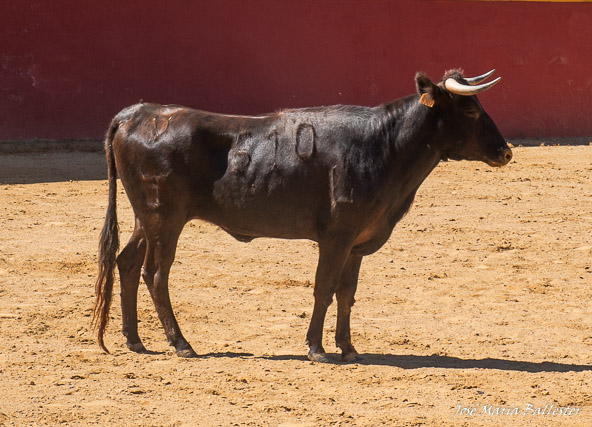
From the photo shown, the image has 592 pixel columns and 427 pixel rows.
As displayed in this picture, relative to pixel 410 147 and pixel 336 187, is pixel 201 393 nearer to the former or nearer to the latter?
pixel 336 187

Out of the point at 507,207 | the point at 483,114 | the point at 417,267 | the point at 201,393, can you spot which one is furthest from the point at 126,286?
the point at 507,207

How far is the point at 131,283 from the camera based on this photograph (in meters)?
6.73

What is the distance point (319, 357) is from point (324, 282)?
0.47 metres

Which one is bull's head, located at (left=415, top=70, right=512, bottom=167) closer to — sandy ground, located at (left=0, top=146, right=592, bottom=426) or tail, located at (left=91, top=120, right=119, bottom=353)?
sandy ground, located at (left=0, top=146, right=592, bottom=426)

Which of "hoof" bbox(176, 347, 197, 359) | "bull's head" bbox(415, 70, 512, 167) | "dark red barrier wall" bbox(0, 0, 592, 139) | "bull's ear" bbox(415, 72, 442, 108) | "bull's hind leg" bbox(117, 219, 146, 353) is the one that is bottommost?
"hoof" bbox(176, 347, 197, 359)

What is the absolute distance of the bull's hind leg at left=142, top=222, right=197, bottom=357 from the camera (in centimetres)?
652

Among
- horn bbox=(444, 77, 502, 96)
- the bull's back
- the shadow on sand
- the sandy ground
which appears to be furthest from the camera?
the bull's back

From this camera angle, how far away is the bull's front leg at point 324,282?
6.34m

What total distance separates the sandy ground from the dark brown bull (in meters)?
0.41

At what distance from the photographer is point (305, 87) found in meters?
16.8

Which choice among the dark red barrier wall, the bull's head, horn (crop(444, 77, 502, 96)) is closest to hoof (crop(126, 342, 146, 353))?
the bull's head

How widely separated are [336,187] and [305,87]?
10660mm

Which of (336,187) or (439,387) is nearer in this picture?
(439,387)

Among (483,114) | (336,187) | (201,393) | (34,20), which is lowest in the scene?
(201,393)
